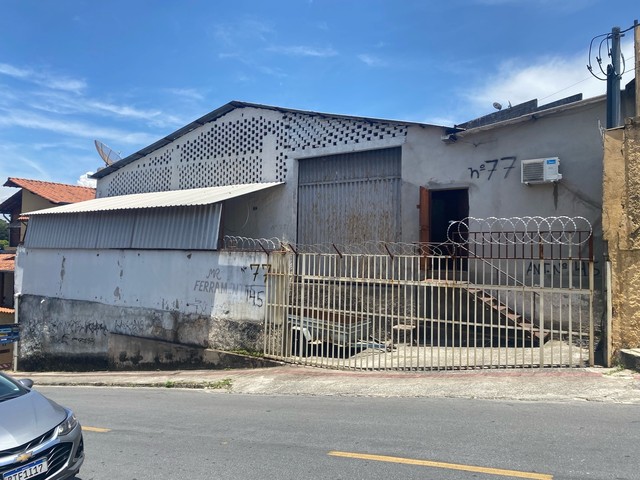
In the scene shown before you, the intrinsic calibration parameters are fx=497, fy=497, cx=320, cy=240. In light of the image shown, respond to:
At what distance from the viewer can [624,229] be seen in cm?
770

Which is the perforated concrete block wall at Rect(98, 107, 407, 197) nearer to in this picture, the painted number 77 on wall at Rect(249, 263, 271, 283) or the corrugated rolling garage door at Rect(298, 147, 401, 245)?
the corrugated rolling garage door at Rect(298, 147, 401, 245)

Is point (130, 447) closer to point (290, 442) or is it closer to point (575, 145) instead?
point (290, 442)

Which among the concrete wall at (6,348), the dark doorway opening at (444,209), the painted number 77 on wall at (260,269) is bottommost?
the concrete wall at (6,348)

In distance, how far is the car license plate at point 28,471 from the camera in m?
3.74

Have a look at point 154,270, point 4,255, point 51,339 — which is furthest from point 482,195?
point 4,255

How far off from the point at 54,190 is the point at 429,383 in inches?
851

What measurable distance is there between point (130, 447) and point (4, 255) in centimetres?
2118

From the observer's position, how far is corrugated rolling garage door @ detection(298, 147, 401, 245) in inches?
479

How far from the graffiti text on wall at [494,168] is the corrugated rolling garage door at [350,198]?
6.32 ft

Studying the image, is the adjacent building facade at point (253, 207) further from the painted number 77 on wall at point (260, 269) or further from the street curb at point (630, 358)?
the street curb at point (630, 358)

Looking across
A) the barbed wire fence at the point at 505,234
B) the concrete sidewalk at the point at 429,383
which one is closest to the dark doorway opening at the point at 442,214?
the barbed wire fence at the point at 505,234

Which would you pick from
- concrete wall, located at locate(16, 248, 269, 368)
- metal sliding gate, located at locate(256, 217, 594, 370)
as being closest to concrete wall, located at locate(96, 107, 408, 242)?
concrete wall, located at locate(16, 248, 269, 368)

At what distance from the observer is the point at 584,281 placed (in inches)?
376

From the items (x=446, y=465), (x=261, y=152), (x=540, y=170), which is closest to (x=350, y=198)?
(x=261, y=152)
